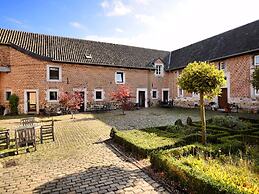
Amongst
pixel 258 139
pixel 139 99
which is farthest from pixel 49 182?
pixel 139 99

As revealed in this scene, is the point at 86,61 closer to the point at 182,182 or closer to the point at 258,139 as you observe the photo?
the point at 258,139

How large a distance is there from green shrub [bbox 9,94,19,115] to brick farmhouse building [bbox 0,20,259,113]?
1.30 ft

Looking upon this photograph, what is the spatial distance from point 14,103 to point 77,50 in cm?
863

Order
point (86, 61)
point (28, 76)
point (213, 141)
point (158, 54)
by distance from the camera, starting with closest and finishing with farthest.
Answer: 1. point (213, 141)
2. point (28, 76)
3. point (86, 61)
4. point (158, 54)

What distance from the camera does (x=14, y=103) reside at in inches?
787

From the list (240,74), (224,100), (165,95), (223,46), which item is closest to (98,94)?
(165,95)

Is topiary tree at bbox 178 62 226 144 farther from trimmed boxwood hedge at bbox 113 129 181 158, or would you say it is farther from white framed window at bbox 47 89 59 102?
white framed window at bbox 47 89 59 102

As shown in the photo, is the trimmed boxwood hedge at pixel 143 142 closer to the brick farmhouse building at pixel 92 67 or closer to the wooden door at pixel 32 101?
Result: the brick farmhouse building at pixel 92 67

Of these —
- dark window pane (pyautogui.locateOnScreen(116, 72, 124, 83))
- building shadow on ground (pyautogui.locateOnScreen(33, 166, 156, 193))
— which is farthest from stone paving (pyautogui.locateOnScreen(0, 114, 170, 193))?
dark window pane (pyautogui.locateOnScreen(116, 72, 124, 83))

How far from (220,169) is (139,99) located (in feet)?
70.7

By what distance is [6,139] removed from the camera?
330 inches

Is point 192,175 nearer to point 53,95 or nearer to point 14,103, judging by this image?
point 53,95

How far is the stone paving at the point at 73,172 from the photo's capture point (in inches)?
196

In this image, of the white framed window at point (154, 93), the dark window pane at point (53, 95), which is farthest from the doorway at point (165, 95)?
the dark window pane at point (53, 95)
